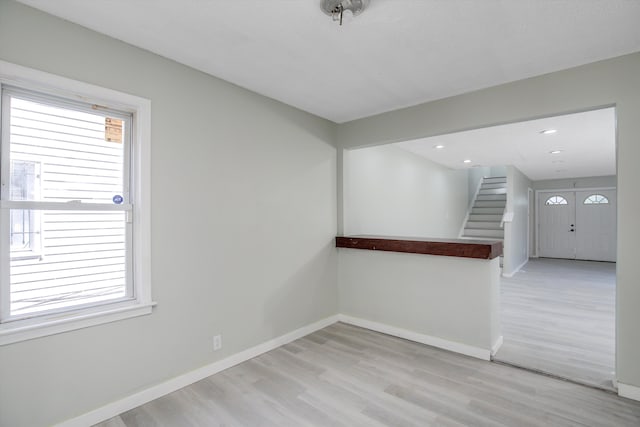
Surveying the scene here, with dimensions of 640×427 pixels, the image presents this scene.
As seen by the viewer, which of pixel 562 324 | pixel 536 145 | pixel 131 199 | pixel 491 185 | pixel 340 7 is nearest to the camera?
pixel 340 7

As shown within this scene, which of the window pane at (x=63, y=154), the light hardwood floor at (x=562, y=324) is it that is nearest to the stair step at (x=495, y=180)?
the light hardwood floor at (x=562, y=324)

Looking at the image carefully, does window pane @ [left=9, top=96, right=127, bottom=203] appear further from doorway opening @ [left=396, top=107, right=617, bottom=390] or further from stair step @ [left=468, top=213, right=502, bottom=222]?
stair step @ [left=468, top=213, right=502, bottom=222]

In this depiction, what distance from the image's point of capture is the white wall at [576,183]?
8.05 m

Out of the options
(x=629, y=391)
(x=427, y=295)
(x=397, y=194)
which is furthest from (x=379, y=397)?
(x=397, y=194)

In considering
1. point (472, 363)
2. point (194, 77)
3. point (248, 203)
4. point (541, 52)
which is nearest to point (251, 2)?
point (194, 77)

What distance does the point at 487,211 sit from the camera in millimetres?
8250

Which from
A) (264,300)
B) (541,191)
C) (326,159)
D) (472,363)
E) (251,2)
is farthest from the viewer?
(541,191)

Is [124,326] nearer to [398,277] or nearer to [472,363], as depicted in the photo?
[398,277]

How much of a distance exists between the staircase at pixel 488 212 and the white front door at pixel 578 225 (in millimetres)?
1519

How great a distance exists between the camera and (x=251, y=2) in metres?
1.61

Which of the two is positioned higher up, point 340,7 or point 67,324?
point 340,7

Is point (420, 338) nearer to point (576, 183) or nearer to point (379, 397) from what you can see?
point (379, 397)

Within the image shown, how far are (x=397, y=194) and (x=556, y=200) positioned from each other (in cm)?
675

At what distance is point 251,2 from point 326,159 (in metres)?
2.08
